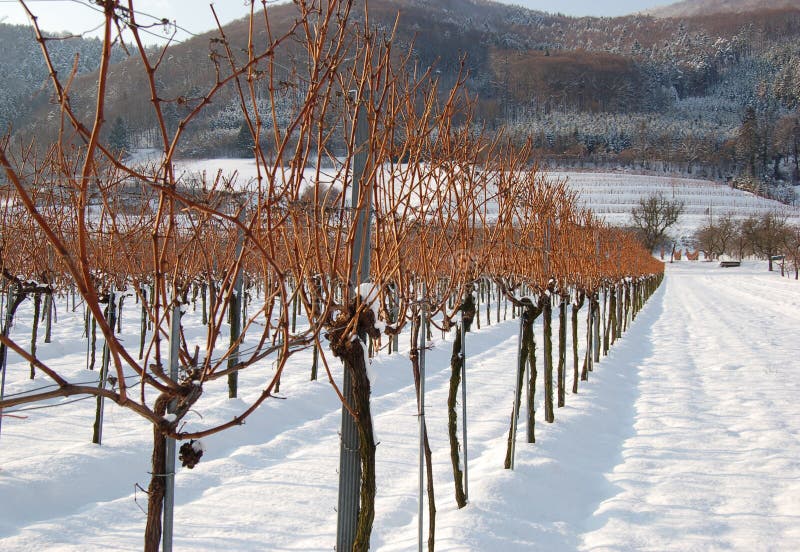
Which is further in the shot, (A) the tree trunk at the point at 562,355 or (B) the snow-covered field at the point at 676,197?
(B) the snow-covered field at the point at 676,197

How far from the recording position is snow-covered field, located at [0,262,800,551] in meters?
3.09

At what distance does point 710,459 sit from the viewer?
431cm

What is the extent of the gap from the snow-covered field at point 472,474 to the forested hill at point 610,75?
50082 mm

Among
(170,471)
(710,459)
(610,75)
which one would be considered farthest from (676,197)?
(610,75)

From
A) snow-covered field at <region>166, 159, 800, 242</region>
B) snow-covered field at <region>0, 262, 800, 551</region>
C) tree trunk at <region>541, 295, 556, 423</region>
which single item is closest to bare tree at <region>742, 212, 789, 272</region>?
snow-covered field at <region>166, 159, 800, 242</region>

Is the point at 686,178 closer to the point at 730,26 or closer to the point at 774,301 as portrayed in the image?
the point at 774,301

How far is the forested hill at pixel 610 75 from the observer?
282 ft

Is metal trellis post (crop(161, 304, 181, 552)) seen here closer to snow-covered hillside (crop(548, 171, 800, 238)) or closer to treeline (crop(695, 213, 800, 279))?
treeline (crop(695, 213, 800, 279))

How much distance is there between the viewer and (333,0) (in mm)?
1636

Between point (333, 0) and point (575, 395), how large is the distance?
574 centimetres

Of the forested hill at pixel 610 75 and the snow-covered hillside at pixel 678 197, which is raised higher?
the forested hill at pixel 610 75

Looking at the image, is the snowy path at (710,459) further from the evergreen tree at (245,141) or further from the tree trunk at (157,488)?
the evergreen tree at (245,141)

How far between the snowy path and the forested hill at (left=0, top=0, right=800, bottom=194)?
50.7 metres

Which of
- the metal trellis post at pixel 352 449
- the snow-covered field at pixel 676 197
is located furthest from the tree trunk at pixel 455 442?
the snow-covered field at pixel 676 197
